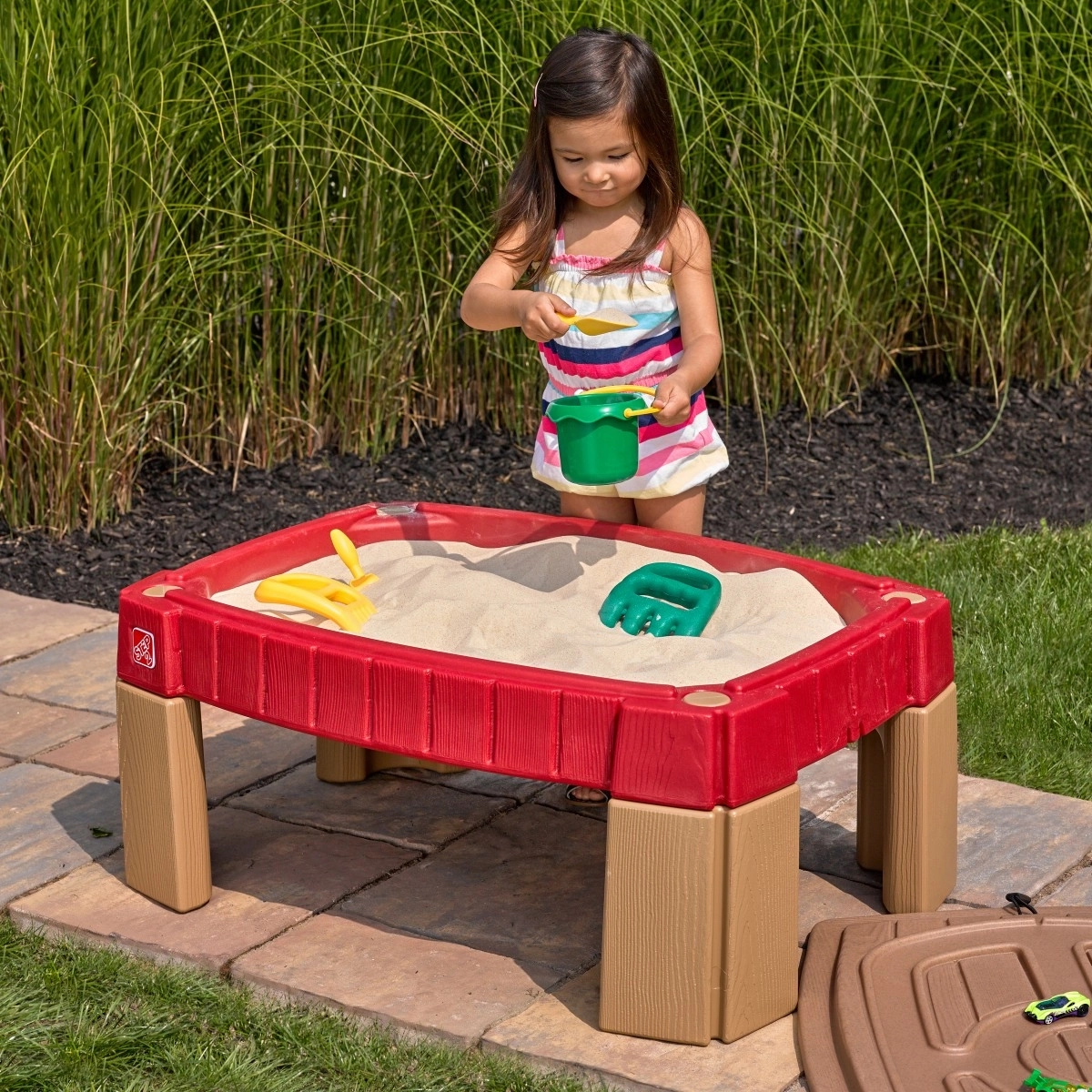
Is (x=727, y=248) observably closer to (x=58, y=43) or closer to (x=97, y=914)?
(x=58, y=43)

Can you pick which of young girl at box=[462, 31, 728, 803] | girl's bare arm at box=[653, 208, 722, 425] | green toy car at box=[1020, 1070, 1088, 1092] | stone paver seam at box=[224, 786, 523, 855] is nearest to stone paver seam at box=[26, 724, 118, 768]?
stone paver seam at box=[224, 786, 523, 855]

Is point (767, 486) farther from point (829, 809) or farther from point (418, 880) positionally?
point (418, 880)

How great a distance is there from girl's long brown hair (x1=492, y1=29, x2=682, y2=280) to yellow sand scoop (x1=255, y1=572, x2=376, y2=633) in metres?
0.71

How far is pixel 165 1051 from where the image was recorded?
2.28 m

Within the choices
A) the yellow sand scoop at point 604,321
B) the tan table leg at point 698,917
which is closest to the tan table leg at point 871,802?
the tan table leg at point 698,917

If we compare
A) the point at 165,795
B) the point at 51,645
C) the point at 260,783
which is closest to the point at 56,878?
the point at 165,795

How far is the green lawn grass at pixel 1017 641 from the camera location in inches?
125

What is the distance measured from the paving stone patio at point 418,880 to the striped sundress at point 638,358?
63 cm

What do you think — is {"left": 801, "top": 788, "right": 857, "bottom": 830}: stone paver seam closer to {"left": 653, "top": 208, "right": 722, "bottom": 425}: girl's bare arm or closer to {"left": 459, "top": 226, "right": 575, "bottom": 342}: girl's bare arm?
{"left": 653, "top": 208, "right": 722, "bottom": 425}: girl's bare arm

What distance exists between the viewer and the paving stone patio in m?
2.33

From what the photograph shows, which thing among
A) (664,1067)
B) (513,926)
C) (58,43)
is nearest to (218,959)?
(513,926)

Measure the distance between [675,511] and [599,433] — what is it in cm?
46

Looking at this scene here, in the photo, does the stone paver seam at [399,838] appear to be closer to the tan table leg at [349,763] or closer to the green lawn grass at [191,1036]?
the tan table leg at [349,763]

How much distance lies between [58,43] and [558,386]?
193 centimetres
